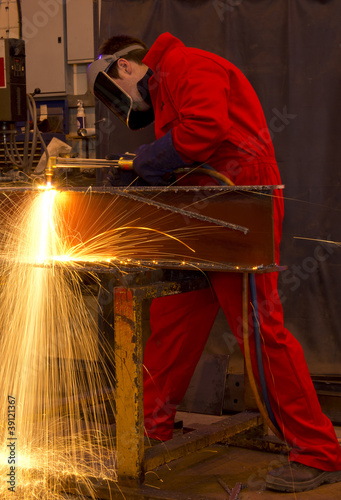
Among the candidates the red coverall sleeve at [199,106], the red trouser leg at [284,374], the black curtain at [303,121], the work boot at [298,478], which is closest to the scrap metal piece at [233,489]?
the work boot at [298,478]

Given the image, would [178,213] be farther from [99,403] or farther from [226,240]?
[99,403]

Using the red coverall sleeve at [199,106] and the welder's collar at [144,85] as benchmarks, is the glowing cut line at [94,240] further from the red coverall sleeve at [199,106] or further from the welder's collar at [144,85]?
the welder's collar at [144,85]

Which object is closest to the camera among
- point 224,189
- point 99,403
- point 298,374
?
point 224,189

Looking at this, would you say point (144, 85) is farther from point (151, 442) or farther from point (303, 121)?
point (151, 442)

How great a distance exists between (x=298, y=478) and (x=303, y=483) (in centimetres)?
3

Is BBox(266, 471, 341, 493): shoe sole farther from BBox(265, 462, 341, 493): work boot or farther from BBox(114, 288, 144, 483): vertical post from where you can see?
BBox(114, 288, 144, 483): vertical post

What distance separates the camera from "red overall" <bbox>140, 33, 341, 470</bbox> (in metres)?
2.65

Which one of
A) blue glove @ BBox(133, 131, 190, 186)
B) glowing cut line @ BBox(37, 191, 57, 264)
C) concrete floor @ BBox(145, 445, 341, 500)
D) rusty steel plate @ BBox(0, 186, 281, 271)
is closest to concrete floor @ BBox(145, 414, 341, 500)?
concrete floor @ BBox(145, 445, 341, 500)

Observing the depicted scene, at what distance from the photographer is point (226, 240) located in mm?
2510

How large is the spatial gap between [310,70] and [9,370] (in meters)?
2.52

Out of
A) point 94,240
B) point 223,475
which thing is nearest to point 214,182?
point 94,240

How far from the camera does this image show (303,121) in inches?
162

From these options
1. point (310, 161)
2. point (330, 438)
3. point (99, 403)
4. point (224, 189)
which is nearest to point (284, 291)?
point (310, 161)

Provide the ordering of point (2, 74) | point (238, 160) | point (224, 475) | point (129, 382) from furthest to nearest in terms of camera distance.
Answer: point (2, 74) < point (224, 475) < point (238, 160) < point (129, 382)
